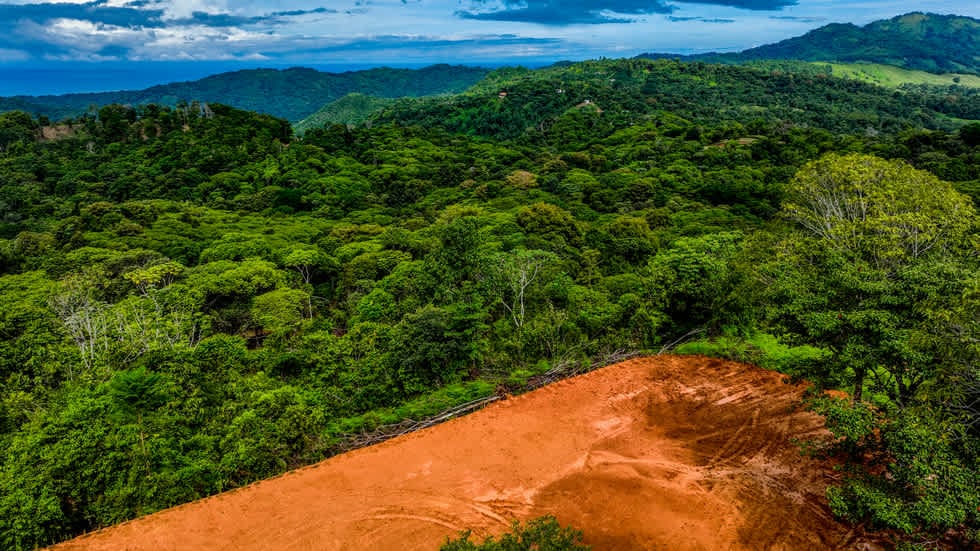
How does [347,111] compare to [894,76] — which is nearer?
[347,111]

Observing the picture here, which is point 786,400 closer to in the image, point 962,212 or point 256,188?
point 962,212

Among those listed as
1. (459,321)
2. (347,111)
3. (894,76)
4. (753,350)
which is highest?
(894,76)

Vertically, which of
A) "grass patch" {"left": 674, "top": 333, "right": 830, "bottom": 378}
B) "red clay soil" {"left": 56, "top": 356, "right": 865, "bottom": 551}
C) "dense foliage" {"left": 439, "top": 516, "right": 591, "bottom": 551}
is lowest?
"red clay soil" {"left": 56, "top": 356, "right": 865, "bottom": 551}

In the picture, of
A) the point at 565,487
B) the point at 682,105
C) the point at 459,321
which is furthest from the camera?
the point at 682,105

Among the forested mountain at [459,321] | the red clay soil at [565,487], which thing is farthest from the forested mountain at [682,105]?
the red clay soil at [565,487]

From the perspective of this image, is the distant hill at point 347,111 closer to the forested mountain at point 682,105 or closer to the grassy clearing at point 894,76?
the forested mountain at point 682,105

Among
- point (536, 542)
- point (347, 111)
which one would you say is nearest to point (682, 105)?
point (347, 111)

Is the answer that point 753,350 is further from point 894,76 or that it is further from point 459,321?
point 894,76

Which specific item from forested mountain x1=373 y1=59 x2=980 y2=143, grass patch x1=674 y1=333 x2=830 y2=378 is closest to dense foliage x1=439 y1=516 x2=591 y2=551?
grass patch x1=674 y1=333 x2=830 y2=378

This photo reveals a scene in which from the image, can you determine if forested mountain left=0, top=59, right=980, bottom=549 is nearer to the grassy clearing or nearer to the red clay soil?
the red clay soil

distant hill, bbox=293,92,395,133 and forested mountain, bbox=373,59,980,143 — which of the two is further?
distant hill, bbox=293,92,395,133
